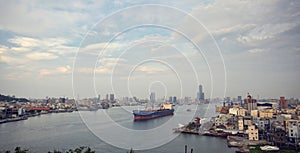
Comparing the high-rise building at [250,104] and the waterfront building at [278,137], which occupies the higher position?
the high-rise building at [250,104]

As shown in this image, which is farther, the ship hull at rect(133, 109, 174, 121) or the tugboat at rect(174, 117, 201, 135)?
the ship hull at rect(133, 109, 174, 121)

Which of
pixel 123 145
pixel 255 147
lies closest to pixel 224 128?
pixel 255 147

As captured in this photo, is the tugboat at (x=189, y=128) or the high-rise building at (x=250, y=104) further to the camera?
the high-rise building at (x=250, y=104)

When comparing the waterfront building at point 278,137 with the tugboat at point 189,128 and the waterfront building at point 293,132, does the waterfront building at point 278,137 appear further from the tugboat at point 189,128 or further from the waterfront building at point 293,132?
the tugboat at point 189,128

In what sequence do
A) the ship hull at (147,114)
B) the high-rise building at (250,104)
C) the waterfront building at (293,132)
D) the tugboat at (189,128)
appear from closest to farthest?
1. the waterfront building at (293,132)
2. the tugboat at (189,128)
3. the ship hull at (147,114)
4. the high-rise building at (250,104)

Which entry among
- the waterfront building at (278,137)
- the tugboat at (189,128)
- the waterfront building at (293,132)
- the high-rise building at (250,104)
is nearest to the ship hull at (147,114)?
the tugboat at (189,128)

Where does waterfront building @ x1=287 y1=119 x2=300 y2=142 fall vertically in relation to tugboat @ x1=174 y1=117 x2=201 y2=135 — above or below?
above

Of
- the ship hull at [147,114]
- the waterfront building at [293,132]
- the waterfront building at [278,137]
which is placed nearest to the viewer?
the waterfront building at [278,137]

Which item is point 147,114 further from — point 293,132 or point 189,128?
point 293,132

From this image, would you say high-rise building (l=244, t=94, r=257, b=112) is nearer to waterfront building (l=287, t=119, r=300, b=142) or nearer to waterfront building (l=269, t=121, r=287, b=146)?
waterfront building (l=269, t=121, r=287, b=146)

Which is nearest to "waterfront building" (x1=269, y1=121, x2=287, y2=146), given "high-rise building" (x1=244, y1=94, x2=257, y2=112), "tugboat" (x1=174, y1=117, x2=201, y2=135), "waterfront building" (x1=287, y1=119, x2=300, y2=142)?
"waterfront building" (x1=287, y1=119, x2=300, y2=142)

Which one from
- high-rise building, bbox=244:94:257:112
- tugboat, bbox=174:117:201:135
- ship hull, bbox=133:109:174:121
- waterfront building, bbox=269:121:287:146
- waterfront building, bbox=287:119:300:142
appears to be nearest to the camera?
waterfront building, bbox=269:121:287:146
